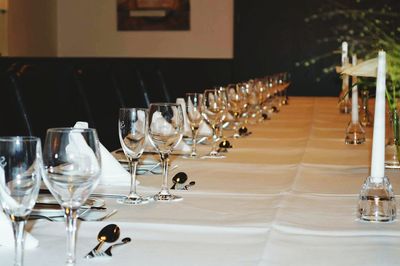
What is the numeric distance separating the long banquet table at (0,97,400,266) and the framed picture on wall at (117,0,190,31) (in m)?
9.52

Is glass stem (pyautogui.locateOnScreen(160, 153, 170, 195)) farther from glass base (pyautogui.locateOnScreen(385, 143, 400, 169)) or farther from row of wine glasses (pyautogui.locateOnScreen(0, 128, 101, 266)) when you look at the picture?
glass base (pyautogui.locateOnScreen(385, 143, 400, 169))

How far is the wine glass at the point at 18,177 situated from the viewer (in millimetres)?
1130

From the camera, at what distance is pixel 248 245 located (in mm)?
1476

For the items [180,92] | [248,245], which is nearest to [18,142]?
[248,245]

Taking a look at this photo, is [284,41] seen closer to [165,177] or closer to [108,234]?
[165,177]

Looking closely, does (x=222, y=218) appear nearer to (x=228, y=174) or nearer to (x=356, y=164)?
(x=228, y=174)

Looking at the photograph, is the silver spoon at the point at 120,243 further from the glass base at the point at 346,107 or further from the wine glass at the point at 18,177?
the glass base at the point at 346,107

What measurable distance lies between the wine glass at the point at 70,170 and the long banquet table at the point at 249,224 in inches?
5.8

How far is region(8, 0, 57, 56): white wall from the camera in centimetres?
1079

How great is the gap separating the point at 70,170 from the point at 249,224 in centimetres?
53

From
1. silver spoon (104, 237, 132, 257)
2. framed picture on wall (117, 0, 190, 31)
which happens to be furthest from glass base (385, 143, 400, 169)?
framed picture on wall (117, 0, 190, 31)

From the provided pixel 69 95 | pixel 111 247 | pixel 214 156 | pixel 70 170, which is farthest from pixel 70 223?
pixel 69 95

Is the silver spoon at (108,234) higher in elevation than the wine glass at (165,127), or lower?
lower

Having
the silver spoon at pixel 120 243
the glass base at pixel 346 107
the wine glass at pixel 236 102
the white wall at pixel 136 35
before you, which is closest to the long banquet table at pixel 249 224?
the silver spoon at pixel 120 243
